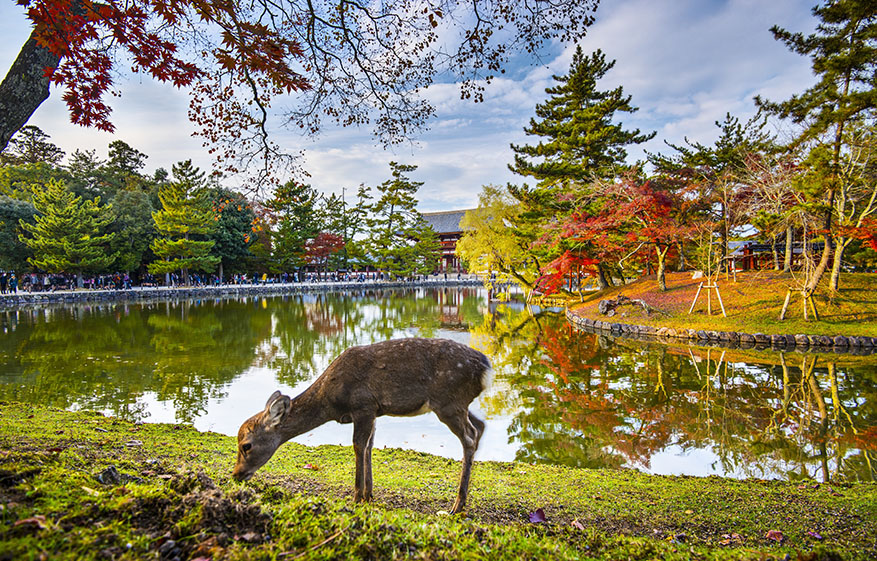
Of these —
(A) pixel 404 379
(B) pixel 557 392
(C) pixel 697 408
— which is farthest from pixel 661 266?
(A) pixel 404 379

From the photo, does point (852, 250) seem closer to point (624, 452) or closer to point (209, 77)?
point (624, 452)

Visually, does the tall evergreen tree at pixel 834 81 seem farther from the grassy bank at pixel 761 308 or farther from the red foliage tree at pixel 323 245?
the red foliage tree at pixel 323 245

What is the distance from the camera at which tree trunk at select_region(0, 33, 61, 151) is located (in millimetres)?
3773

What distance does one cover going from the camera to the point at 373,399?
11.6ft

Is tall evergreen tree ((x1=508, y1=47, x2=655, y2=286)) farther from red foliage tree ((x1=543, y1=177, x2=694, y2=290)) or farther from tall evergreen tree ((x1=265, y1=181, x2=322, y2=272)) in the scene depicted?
tall evergreen tree ((x1=265, y1=181, x2=322, y2=272))

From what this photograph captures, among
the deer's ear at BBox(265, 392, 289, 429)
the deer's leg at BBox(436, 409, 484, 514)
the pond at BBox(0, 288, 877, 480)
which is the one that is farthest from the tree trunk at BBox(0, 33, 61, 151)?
the pond at BBox(0, 288, 877, 480)

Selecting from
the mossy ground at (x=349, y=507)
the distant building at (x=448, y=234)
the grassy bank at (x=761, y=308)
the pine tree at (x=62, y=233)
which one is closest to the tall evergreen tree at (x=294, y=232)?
the pine tree at (x=62, y=233)

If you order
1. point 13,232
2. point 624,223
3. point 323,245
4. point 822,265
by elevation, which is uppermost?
point 13,232

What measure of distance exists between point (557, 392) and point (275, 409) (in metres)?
6.92

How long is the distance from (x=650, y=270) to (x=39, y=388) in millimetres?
31602

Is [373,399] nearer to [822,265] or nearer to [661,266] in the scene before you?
[822,265]

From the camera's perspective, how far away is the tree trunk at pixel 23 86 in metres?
3.77

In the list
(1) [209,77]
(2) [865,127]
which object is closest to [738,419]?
(1) [209,77]

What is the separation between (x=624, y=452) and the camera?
604 centimetres
